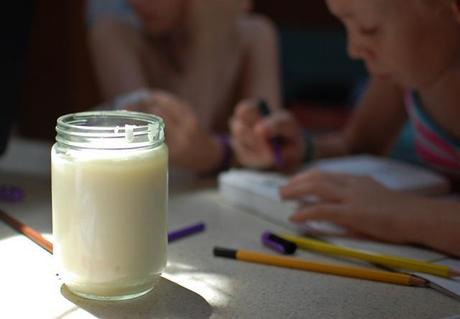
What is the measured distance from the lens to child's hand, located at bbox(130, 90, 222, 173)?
1.01 meters

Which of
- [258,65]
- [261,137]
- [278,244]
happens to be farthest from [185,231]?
[258,65]

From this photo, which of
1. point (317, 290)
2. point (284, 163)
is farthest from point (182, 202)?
point (317, 290)

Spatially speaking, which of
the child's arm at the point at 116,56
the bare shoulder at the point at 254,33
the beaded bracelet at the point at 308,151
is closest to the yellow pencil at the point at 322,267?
the beaded bracelet at the point at 308,151

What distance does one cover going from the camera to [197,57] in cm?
124

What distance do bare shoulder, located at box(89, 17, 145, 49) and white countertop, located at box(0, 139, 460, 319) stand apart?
19.3 inches

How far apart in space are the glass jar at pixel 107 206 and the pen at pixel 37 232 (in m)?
0.12

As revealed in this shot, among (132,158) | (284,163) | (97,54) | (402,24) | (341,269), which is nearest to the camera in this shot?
(132,158)

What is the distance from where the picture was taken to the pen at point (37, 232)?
2.31 feet

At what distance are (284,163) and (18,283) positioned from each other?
0.55m

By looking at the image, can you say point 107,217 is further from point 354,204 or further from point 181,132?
point 181,132

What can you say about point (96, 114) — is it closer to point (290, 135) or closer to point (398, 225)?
point (398, 225)

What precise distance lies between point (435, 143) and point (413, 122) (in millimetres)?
63

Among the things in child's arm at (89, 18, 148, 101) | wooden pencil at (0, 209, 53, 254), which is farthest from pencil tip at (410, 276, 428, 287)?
child's arm at (89, 18, 148, 101)

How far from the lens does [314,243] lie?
73 cm
